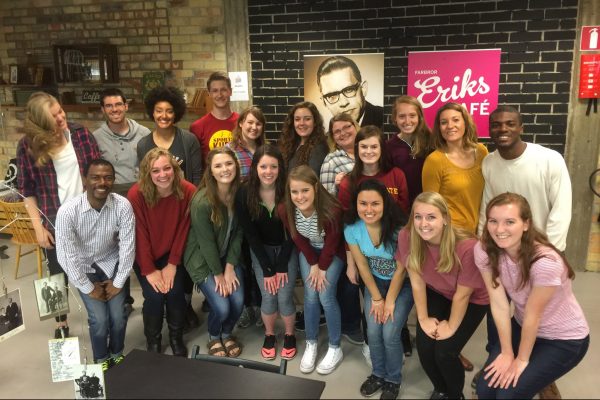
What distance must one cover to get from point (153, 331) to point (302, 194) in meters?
1.31

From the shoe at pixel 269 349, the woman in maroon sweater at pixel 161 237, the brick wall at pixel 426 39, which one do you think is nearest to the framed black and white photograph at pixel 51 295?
the woman in maroon sweater at pixel 161 237

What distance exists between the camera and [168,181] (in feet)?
9.39

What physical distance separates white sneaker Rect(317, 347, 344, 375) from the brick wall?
2111mm

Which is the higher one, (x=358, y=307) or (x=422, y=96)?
(x=422, y=96)

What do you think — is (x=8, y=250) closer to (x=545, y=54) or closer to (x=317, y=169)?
(x=317, y=169)

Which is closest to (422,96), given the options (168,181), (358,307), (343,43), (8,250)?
(343,43)

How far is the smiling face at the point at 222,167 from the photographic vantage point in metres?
2.86

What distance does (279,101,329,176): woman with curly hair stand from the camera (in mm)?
3234

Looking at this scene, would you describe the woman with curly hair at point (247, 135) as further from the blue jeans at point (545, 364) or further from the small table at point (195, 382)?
the blue jeans at point (545, 364)

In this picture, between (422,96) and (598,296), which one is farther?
(422,96)

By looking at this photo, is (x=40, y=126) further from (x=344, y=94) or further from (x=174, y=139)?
(x=344, y=94)

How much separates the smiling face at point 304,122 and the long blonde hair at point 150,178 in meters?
0.84

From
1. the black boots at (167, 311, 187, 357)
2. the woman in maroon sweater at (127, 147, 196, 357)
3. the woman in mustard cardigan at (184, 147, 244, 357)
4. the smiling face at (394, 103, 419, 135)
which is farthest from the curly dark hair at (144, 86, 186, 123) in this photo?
the smiling face at (394, 103, 419, 135)

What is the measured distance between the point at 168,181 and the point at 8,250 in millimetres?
3189
